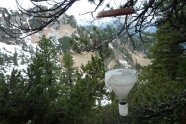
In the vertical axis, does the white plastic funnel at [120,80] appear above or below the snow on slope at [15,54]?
above

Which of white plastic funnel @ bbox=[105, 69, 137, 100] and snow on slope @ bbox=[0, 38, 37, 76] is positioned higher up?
white plastic funnel @ bbox=[105, 69, 137, 100]

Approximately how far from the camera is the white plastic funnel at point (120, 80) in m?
3.88

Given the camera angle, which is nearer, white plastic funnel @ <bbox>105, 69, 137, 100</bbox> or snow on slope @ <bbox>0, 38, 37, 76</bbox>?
white plastic funnel @ <bbox>105, 69, 137, 100</bbox>

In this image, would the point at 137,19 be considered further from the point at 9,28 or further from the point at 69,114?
the point at 69,114

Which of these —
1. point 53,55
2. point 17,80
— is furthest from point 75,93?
point 53,55

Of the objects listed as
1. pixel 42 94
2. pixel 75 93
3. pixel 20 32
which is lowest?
pixel 75 93

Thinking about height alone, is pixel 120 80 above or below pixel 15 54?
above

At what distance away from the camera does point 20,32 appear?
4484mm

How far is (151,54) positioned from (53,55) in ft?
28.0

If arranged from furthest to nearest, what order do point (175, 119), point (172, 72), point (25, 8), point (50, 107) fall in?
point (172, 72) → point (50, 107) → point (175, 119) → point (25, 8)

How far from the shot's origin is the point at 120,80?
12.7 ft

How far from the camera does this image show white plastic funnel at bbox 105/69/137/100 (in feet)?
12.7

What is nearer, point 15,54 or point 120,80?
point 120,80

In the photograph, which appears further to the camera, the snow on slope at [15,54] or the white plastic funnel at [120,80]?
the snow on slope at [15,54]
